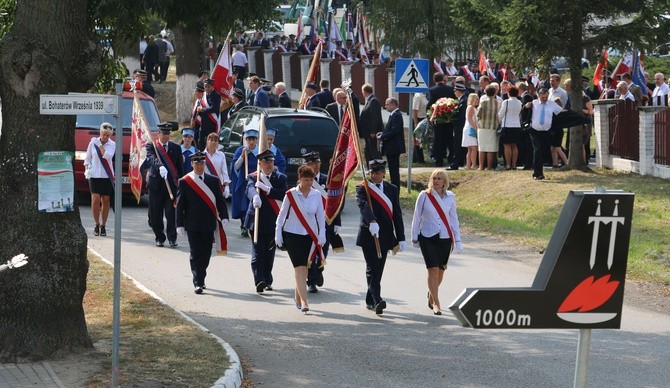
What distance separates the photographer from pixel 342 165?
1502cm

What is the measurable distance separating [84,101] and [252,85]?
58.7 feet

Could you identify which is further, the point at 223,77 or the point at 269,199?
the point at 223,77

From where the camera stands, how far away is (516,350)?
39.2 feet

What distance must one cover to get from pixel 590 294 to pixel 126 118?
751 inches

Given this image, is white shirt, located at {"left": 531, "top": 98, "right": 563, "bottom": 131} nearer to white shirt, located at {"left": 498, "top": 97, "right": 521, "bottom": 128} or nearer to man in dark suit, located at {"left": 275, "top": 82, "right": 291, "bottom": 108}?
white shirt, located at {"left": 498, "top": 97, "right": 521, "bottom": 128}

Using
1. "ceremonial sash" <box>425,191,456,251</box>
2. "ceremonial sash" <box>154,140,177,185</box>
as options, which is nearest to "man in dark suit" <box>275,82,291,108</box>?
"ceremonial sash" <box>154,140,177,185</box>

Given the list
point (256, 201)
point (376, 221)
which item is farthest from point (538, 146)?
point (376, 221)

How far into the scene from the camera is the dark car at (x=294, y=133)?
72.3 feet

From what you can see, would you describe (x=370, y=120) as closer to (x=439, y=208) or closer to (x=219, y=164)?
(x=219, y=164)

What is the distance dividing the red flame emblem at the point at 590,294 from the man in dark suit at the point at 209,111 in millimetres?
21066

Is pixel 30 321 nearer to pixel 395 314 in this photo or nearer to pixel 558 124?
pixel 395 314

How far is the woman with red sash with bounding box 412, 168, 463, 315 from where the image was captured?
13516mm

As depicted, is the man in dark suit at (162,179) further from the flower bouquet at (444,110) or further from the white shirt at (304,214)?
the flower bouquet at (444,110)

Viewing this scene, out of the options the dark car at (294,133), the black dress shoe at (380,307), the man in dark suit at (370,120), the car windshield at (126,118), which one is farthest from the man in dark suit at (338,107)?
the black dress shoe at (380,307)
